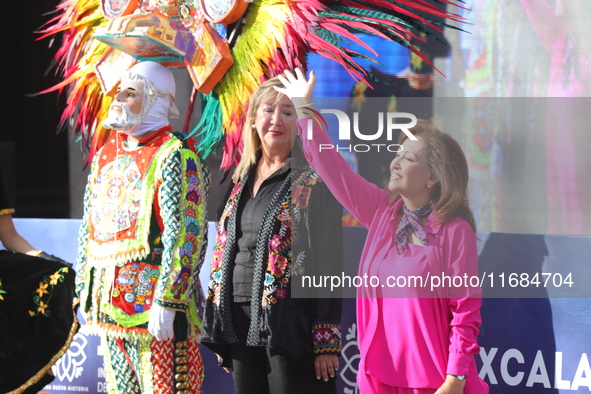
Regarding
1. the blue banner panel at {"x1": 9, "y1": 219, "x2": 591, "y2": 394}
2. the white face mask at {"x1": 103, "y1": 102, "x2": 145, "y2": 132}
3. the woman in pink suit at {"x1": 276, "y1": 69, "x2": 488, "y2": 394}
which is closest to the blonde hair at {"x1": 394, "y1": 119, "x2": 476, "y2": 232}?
the woman in pink suit at {"x1": 276, "y1": 69, "x2": 488, "y2": 394}

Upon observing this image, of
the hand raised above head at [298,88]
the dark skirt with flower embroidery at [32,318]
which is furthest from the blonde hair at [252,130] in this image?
the dark skirt with flower embroidery at [32,318]

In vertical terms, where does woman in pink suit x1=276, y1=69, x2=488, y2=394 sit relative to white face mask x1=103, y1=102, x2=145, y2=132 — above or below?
below

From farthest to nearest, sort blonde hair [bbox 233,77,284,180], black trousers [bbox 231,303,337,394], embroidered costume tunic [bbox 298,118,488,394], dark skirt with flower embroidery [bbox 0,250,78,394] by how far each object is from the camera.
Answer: dark skirt with flower embroidery [bbox 0,250,78,394], blonde hair [bbox 233,77,284,180], black trousers [bbox 231,303,337,394], embroidered costume tunic [bbox 298,118,488,394]

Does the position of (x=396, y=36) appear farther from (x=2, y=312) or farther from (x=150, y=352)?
(x=2, y=312)

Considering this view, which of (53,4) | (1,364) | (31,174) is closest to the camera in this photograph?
(1,364)

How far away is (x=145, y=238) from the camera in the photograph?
3.15 m

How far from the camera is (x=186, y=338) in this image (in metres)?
3.19

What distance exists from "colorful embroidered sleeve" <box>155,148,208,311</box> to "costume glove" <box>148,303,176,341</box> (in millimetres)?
25

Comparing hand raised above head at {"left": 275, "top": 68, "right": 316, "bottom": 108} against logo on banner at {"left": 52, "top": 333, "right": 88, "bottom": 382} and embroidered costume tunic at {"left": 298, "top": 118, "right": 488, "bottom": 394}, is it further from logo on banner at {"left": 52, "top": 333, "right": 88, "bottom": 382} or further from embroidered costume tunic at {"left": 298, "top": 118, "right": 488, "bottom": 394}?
logo on banner at {"left": 52, "top": 333, "right": 88, "bottom": 382}

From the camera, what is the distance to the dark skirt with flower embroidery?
353 cm

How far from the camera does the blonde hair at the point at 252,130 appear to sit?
9.87ft

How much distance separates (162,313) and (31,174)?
3.48 meters

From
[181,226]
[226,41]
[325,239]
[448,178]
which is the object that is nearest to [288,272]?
[325,239]

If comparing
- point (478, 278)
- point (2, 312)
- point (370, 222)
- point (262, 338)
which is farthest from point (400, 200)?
point (2, 312)
